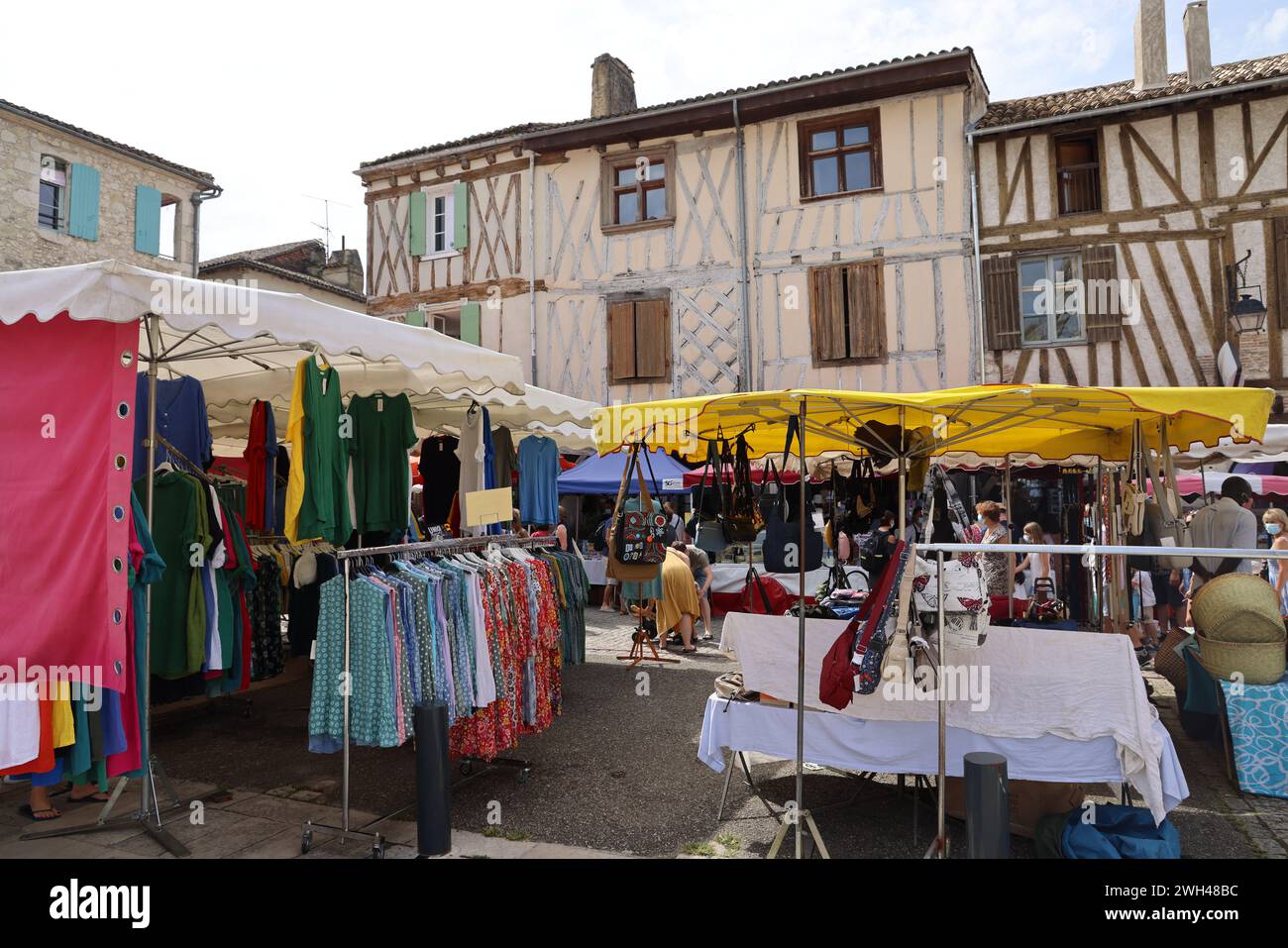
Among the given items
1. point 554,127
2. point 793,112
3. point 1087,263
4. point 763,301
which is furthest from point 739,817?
point 554,127

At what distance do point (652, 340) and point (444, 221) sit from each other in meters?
5.05

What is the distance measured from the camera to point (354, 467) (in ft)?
16.2

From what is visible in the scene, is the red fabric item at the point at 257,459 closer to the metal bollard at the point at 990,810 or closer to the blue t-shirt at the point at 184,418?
the blue t-shirt at the point at 184,418

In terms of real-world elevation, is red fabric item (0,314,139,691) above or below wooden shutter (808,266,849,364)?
below

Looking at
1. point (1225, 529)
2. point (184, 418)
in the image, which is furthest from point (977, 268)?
point (184, 418)

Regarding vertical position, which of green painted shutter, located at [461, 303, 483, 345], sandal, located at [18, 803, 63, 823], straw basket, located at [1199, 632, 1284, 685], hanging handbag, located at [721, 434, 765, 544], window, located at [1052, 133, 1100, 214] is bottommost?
sandal, located at [18, 803, 63, 823]

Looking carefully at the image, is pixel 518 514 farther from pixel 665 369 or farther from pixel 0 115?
pixel 0 115

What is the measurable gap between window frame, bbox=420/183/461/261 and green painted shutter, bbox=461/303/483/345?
120 centimetres

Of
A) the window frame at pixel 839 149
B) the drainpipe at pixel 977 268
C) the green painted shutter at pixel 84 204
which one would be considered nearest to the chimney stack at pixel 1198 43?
the drainpipe at pixel 977 268

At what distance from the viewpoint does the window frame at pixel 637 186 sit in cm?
Result: 1377

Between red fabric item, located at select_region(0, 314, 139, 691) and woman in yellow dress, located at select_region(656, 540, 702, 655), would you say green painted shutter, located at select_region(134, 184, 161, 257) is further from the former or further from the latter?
red fabric item, located at select_region(0, 314, 139, 691)

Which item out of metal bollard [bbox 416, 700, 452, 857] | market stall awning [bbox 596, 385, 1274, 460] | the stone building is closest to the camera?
metal bollard [bbox 416, 700, 452, 857]

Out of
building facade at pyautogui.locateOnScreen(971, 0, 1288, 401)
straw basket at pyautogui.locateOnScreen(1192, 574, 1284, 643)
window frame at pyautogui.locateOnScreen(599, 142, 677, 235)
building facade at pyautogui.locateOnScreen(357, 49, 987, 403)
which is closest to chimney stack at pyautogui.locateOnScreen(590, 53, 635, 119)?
building facade at pyautogui.locateOnScreen(357, 49, 987, 403)

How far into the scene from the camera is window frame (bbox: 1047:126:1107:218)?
12.0 meters
